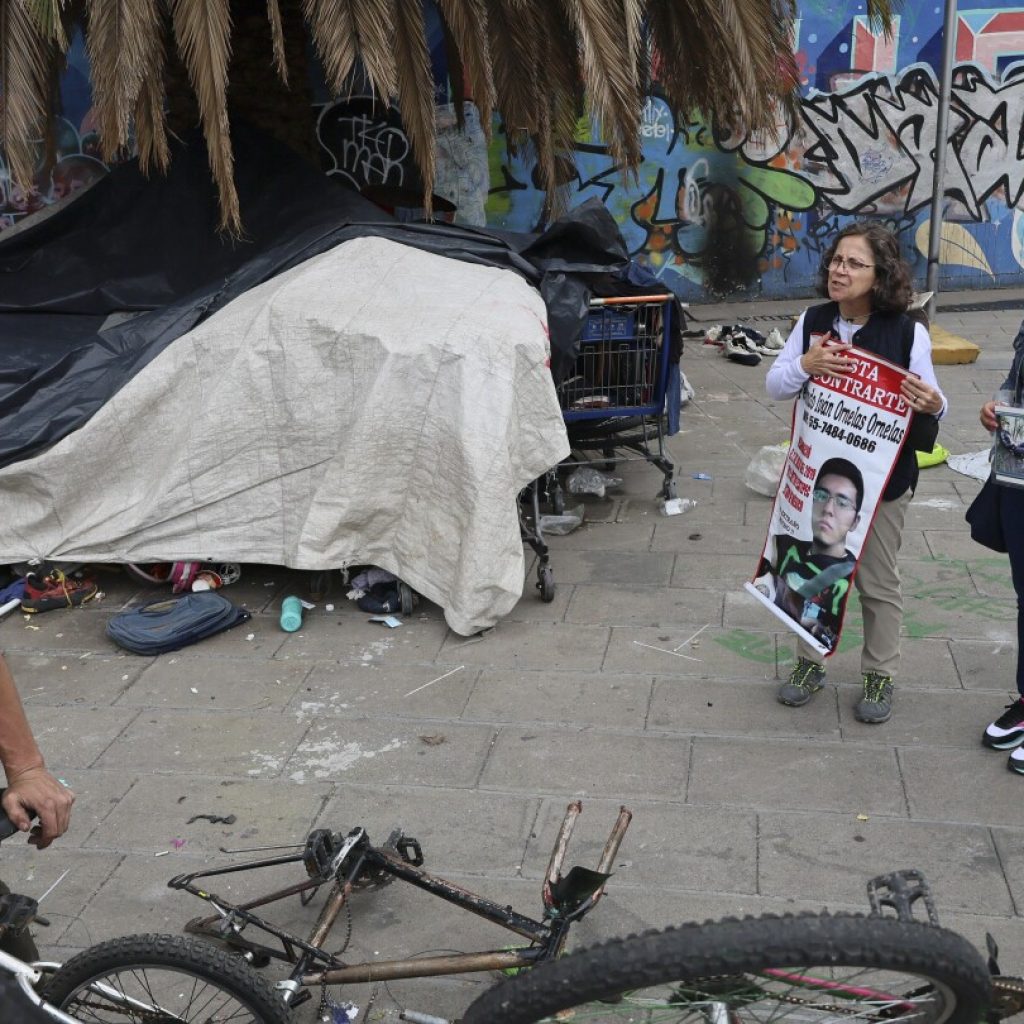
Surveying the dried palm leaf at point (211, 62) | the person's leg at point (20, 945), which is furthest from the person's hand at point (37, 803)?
the dried palm leaf at point (211, 62)

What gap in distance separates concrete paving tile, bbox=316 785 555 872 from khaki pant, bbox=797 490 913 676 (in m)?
1.38

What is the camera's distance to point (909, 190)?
39.9 feet

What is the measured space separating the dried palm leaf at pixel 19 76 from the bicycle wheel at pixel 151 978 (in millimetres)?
5000

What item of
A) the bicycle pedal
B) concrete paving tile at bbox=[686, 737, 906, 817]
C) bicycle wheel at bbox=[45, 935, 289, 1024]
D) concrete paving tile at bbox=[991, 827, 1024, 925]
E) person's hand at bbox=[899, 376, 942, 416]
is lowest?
concrete paving tile at bbox=[686, 737, 906, 817]

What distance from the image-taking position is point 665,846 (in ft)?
12.9

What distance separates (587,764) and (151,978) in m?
1.98

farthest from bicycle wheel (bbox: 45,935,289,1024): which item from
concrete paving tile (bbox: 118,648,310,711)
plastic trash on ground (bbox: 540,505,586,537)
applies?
plastic trash on ground (bbox: 540,505,586,537)

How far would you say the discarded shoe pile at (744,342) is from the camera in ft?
33.0

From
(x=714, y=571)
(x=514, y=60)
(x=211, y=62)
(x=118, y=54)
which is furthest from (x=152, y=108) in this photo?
(x=714, y=571)

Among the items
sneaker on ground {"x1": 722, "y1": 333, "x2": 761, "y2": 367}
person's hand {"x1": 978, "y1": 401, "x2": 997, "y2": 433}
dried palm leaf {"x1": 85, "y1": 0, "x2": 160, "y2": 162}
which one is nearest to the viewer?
person's hand {"x1": 978, "y1": 401, "x2": 997, "y2": 433}

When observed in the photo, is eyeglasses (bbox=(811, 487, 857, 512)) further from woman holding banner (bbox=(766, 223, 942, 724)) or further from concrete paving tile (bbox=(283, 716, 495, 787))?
concrete paving tile (bbox=(283, 716, 495, 787))

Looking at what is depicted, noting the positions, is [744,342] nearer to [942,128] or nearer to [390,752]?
[942,128]

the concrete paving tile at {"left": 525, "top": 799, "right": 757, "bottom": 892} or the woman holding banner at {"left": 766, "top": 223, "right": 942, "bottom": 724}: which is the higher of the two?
the woman holding banner at {"left": 766, "top": 223, "right": 942, "bottom": 724}

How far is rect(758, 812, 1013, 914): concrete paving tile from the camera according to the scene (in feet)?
12.0
